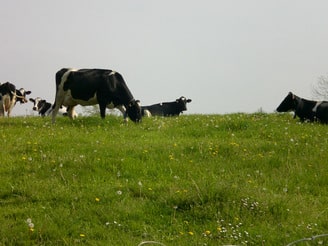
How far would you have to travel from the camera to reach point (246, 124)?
1725 centimetres

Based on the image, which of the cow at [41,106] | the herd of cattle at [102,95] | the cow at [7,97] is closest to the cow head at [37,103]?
the cow at [41,106]

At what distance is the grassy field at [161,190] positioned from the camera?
7.38 metres

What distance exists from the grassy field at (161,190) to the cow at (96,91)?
600 centimetres

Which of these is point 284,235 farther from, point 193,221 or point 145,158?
point 145,158

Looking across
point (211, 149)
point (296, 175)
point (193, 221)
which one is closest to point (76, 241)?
point (193, 221)

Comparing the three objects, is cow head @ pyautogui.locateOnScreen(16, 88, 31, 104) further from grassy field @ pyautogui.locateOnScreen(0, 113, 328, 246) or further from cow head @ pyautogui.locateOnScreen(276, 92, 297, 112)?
grassy field @ pyautogui.locateOnScreen(0, 113, 328, 246)

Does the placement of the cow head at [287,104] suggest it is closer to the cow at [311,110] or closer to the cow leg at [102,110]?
the cow at [311,110]

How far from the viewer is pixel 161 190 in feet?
30.3

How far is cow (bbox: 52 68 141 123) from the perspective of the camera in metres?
21.0

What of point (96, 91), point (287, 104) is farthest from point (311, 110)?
point (96, 91)

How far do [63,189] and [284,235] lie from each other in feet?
13.3

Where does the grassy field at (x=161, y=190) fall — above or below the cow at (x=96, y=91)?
below

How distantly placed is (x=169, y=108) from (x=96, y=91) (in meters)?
18.3

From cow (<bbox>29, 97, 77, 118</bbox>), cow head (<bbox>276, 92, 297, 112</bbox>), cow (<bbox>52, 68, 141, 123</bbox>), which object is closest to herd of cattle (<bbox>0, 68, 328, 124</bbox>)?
cow (<bbox>52, 68, 141, 123</bbox>)
